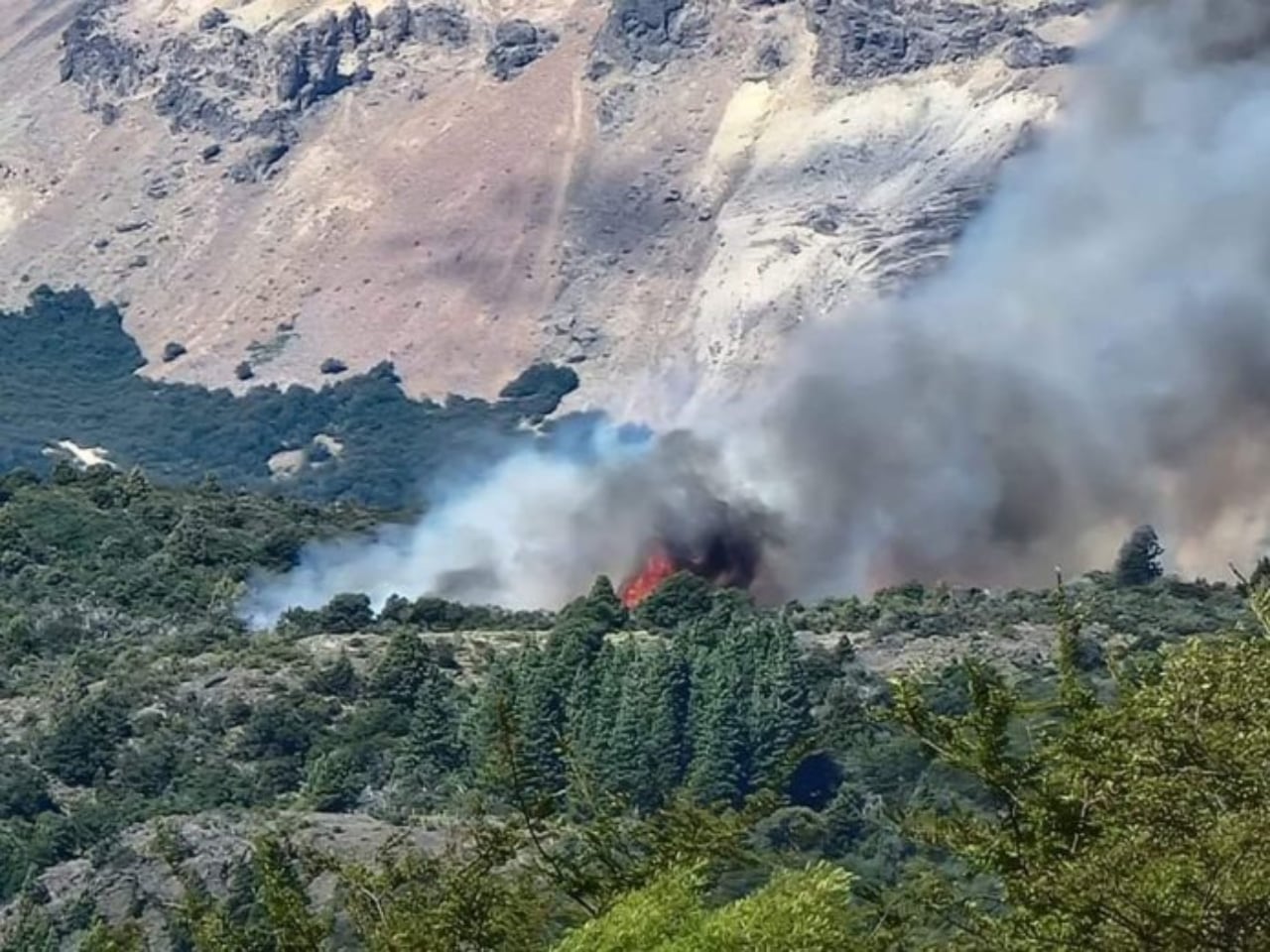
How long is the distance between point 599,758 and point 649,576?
25.0 metres

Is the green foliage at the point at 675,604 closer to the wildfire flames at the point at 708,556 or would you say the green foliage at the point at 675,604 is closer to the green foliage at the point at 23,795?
the wildfire flames at the point at 708,556

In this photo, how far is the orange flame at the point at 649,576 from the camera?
408ft

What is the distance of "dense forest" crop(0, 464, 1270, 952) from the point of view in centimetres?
3083

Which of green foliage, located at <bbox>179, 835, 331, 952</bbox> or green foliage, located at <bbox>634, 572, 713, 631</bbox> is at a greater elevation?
green foliage, located at <bbox>179, 835, 331, 952</bbox>

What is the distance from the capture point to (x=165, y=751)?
10069 centimetres

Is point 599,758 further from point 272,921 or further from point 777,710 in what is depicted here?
point 272,921

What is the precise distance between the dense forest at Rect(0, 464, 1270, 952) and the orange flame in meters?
3.63

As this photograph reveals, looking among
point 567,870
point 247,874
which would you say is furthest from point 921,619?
point 567,870

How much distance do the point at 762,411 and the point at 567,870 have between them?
97.0 m

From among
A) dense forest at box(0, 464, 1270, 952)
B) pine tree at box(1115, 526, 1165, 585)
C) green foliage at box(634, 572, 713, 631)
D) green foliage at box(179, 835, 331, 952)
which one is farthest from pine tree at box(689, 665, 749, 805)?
green foliage at box(179, 835, 331, 952)

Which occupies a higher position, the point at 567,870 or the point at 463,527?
the point at 567,870

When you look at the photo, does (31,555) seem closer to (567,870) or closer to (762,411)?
(762,411)

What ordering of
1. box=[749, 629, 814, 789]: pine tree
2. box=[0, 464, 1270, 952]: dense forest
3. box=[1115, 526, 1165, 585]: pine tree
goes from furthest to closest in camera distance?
box=[1115, 526, 1165, 585]: pine tree → box=[749, 629, 814, 789]: pine tree → box=[0, 464, 1270, 952]: dense forest

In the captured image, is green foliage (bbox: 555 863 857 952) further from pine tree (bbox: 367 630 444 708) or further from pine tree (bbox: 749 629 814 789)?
pine tree (bbox: 367 630 444 708)
